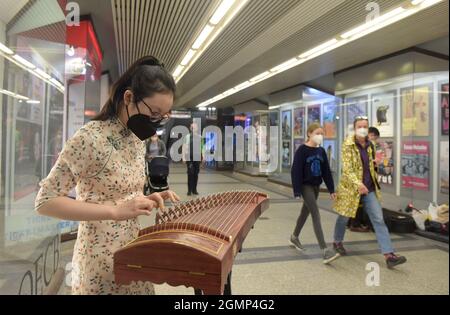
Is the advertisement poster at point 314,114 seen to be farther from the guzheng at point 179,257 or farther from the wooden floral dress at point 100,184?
the guzheng at point 179,257

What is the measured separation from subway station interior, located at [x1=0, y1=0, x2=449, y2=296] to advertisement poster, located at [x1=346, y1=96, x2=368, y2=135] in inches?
1.5

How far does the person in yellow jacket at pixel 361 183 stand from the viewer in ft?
12.0

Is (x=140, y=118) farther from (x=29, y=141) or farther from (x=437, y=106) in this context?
(x=437, y=106)

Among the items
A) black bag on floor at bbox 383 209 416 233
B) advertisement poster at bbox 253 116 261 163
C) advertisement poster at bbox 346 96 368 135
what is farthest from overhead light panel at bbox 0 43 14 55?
advertisement poster at bbox 253 116 261 163

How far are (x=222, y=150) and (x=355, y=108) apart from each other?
9.49 feet

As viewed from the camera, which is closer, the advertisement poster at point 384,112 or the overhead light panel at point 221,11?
the overhead light panel at point 221,11

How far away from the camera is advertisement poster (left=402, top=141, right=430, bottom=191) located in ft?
20.5

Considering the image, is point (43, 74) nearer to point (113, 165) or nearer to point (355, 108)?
point (113, 165)

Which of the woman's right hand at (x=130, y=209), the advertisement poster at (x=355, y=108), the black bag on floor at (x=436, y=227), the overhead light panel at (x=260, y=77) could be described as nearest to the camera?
the woman's right hand at (x=130, y=209)

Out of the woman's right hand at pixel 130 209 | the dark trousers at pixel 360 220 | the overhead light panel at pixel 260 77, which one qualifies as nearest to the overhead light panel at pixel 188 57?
the overhead light panel at pixel 260 77

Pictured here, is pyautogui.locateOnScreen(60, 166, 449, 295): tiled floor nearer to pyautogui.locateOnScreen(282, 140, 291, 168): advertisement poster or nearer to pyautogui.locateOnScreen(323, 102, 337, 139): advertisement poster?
pyautogui.locateOnScreen(323, 102, 337, 139): advertisement poster

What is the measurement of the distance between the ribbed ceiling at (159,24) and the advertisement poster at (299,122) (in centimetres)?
455
